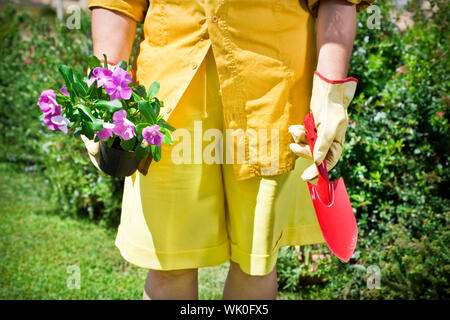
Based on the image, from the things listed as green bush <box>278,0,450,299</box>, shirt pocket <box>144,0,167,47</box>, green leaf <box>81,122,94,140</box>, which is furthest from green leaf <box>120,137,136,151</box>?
green bush <box>278,0,450,299</box>

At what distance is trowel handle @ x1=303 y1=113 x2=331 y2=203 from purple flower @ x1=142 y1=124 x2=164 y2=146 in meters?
0.43

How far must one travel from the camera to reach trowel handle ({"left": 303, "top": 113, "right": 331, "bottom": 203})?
4.25 ft

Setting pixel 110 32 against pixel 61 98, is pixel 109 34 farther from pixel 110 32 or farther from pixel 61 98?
pixel 61 98

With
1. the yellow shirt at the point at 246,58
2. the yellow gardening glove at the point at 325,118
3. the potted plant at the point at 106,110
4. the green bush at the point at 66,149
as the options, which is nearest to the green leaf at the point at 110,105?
the potted plant at the point at 106,110

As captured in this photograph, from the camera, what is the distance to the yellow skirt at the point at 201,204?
1367mm

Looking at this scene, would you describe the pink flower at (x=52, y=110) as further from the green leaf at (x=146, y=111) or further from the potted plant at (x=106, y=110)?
the green leaf at (x=146, y=111)

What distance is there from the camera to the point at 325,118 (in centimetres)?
129

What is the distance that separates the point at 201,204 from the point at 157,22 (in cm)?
58

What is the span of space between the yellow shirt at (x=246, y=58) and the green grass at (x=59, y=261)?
4.48 ft

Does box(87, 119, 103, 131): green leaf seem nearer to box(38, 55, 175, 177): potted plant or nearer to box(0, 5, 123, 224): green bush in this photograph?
box(38, 55, 175, 177): potted plant

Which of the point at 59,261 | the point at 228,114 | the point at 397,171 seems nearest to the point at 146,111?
the point at 228,114

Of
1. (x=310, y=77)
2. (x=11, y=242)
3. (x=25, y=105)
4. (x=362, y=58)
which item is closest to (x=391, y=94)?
(x=362, y=58)

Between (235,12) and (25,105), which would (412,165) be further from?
(25,105)
